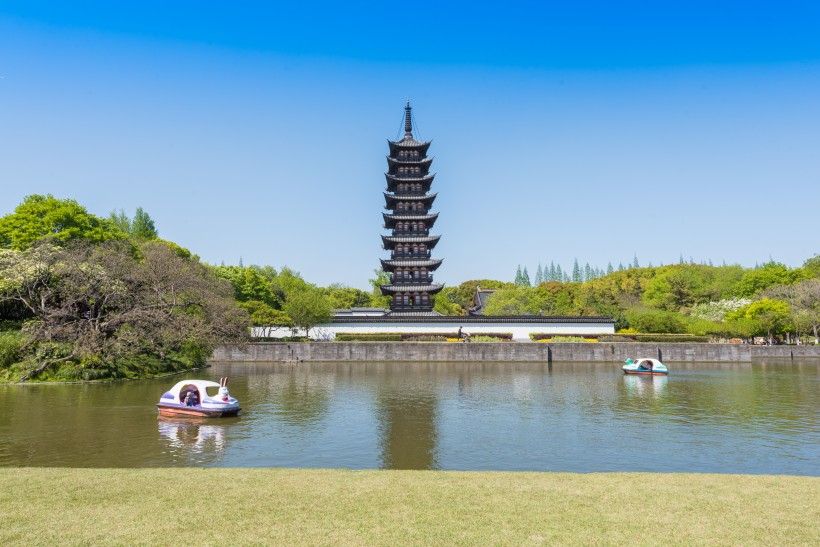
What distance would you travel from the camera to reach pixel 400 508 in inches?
349

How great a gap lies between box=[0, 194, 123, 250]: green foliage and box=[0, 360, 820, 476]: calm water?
23434mm

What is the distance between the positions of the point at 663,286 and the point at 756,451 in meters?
94.2

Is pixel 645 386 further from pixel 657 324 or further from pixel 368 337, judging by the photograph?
pixel 657 324

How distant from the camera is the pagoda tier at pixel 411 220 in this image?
2731 inches

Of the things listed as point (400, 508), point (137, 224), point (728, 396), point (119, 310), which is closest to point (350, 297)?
point (137, 224)

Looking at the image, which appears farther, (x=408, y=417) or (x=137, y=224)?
(x=137, y=224)

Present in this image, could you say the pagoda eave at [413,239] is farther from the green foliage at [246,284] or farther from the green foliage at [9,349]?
the green foliage at [9,349]

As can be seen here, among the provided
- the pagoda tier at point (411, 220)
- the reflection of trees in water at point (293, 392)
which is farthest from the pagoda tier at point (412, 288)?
the reflection of trees in water at point (293, 392)

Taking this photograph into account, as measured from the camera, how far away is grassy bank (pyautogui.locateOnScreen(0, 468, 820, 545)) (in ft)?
25.1

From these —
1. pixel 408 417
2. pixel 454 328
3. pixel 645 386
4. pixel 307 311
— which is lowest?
pixel 645 386

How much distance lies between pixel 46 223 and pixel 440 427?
149ft

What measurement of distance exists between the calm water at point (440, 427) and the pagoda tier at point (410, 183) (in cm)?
4015

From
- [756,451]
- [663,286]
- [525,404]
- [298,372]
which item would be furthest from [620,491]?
[663,286]

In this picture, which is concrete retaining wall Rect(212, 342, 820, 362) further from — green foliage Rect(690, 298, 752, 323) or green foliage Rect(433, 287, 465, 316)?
green foliage Rect(690, 298, 752, 323)
